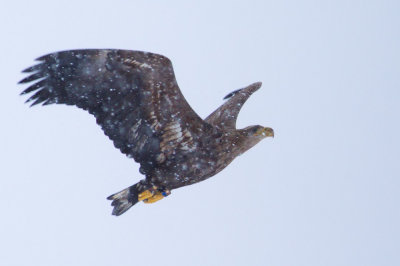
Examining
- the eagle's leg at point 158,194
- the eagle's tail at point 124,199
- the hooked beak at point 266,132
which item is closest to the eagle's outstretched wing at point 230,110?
the hooked beak at point 266,132

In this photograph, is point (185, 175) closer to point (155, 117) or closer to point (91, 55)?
point (155, 117)

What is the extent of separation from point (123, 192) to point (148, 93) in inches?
38.3

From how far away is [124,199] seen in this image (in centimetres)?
634

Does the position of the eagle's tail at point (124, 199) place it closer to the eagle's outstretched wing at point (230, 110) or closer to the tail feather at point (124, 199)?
the tail feather at point (124, 199)

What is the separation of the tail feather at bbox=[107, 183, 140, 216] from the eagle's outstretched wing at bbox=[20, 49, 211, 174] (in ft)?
1.23

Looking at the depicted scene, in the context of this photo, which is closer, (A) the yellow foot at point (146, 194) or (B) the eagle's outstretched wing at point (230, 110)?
(A) the yellow foot at point (146, 194)

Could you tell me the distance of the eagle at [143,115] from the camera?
568 cm

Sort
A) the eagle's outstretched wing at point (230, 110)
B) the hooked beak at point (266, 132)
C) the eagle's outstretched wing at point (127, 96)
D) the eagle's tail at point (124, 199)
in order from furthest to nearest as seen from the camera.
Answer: the eagle's outstretched wing at point (230, 110) → the eagle's tail at point (124, 199) → the hooked beak at point (266, 132) → the eagle's outstretched wing at point (127, 96)

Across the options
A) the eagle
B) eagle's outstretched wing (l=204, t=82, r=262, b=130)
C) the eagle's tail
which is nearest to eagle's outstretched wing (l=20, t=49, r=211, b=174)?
the eagle

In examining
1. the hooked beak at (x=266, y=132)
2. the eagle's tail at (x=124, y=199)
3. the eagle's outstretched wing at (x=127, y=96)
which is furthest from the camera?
the eagle's tail at (x=124, y=199)

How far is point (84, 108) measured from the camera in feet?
19.0

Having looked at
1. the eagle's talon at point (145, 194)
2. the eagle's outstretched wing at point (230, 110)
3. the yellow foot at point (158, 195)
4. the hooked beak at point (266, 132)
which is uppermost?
the eagle's outstretched wing at point (230, 110)

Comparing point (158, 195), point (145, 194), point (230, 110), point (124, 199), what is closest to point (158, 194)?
point (158, 195)

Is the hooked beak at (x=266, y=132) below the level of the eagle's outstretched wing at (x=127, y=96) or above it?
below
